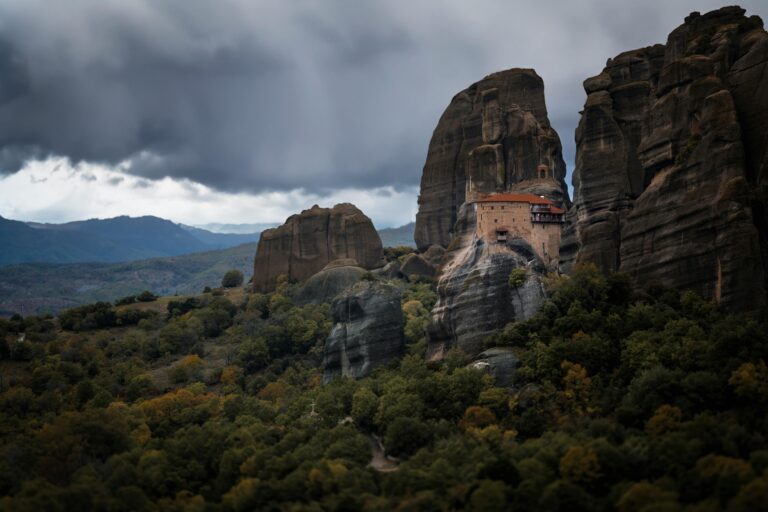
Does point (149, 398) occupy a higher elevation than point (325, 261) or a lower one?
lower

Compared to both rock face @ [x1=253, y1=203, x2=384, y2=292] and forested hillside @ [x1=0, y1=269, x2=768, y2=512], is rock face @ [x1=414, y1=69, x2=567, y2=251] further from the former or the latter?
forested hillside @ [x1=0, y1=269, x2=768, y2=512]

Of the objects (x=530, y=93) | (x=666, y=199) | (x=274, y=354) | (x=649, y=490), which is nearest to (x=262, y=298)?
(x=274, y=354)

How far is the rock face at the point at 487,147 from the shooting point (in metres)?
128

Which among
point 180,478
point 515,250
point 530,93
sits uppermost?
point 530,93

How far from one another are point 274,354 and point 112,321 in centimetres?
3515

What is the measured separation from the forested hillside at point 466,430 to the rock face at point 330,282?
32375 millimetres

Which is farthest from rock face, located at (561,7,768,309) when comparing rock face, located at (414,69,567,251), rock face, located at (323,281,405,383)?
rock face, located at (323,281,405,383)

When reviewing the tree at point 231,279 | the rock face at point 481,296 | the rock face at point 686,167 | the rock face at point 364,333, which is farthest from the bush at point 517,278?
the tree at point 231,279

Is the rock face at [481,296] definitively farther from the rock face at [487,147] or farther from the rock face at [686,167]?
the rock face at [487,147]

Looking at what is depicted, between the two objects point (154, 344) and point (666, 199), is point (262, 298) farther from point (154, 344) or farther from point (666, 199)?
point (666, 199)

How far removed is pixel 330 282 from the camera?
15112cm

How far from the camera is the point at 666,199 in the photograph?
87.9 metres

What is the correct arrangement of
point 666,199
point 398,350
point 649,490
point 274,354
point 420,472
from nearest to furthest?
point 649,490 < point 420,472 < point 666,199 < point 398,350 < point 274,354

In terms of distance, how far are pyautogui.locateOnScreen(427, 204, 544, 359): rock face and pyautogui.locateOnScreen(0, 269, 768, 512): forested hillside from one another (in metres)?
2.51
